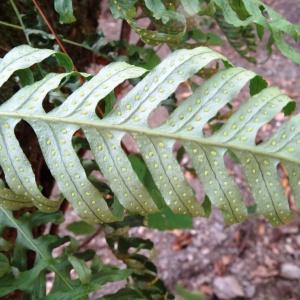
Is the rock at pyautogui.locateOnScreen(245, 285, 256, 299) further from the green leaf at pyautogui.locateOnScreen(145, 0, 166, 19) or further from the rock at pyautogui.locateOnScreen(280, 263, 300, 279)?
the green leaf at pyautogui.locateOnScreen(145, 0, 166, 19)

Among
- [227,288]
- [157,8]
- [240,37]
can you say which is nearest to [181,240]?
[227,288]

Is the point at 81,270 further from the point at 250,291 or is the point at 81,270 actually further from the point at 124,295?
the point at 250,291

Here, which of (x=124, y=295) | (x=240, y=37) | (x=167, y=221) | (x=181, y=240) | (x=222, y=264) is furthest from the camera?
(x=181, y=240)

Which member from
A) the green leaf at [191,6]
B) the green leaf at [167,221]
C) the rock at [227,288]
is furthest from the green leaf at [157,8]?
the rock at [227,288]

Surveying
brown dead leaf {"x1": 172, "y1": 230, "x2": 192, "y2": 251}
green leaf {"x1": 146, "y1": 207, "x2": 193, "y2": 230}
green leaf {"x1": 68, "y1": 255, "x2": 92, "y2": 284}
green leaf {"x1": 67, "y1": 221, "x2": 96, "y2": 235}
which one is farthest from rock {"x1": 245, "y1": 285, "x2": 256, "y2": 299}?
green leaf {"x1": 68, "y1": 255, "x2": 92, "y2": 284}

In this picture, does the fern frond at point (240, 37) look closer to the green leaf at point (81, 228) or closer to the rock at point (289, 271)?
the green leaf at point (81, 228)

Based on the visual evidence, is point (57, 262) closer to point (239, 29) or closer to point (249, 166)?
point (249, 166)

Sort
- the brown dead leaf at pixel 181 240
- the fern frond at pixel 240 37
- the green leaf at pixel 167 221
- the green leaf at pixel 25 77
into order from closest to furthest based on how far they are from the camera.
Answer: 1. the green leaf at pixel 25 77
2. the fern frond at pixel 240 37
3. the green leaf at pixel 167 221
4. the brown dead leaf at pixel 181 240

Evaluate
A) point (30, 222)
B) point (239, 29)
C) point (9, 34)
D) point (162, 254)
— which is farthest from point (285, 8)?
point (30, 222)
